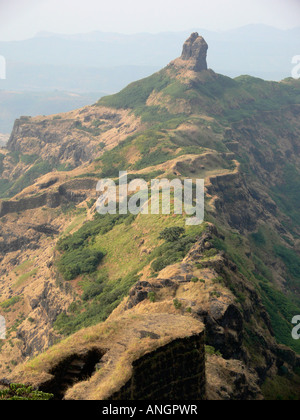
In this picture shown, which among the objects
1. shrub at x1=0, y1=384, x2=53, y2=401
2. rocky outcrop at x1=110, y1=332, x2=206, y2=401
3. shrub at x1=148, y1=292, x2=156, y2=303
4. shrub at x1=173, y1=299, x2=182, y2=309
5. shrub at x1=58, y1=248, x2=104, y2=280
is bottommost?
shrub at x1=58, y1=248, x2=104, y2=280

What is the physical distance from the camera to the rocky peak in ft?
558

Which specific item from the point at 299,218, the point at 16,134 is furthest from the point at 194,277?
the point at 16,134

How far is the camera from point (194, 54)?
173 m

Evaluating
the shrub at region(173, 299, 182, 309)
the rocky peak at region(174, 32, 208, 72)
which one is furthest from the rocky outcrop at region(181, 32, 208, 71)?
the shrub at region(173, 299, 182, 309)

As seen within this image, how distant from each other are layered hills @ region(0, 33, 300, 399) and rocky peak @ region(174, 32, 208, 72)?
0.65 metres

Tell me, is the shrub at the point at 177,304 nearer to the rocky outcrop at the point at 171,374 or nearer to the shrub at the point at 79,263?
the rocky outcrop at the point at 171,374

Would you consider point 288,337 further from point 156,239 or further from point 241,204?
point 241,204

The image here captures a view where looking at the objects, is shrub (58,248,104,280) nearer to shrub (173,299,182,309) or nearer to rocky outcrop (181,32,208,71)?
shrub (173,299,182,309)

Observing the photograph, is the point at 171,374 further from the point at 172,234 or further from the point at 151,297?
the point at 172,234

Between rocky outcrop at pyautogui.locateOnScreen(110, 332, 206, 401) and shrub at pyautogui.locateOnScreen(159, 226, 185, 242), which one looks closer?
rocky outcrop at pyautogui.locateOnScreen(110, 332, 206, 401)

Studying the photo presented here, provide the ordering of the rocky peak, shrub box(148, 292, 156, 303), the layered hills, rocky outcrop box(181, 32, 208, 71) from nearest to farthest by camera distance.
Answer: the layered hills → shrub box(148, 292, 156, 303) → rocky outcrop box(181, 32, 208, 71) → the rocky peak

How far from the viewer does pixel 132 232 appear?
71312 millimetres

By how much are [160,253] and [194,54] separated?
13656cm
